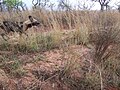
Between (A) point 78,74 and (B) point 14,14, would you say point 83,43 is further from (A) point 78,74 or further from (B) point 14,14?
(B) point 14,14

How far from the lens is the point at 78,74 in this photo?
15.4 ft

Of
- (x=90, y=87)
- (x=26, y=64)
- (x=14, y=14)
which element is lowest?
(x=90, y=87)

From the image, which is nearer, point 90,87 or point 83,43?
point 90,87

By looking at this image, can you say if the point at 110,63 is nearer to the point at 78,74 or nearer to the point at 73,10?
the point at 78,74

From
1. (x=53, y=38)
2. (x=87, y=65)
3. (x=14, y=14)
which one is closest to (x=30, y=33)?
(x=53, y=38)

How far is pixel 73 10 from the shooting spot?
22.1 ft

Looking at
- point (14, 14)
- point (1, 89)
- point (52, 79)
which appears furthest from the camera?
point (14, 14)

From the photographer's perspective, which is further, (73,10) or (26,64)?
(73,10)

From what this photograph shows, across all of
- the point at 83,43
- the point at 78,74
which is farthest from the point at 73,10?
the point at 78,74

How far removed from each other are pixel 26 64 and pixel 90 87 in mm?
1064

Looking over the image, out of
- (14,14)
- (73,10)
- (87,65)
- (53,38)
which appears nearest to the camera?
(87,65)

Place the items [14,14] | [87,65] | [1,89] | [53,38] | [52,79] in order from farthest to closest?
1. [14,14]
2. [53,38]
3. [87,65]
4. [52,79]
5. [1,89]

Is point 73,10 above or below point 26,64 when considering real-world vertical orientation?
above

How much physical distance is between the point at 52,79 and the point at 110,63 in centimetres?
114
